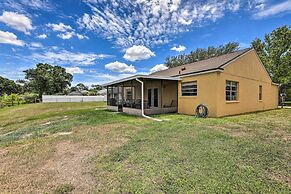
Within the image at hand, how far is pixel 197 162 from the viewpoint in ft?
10.8

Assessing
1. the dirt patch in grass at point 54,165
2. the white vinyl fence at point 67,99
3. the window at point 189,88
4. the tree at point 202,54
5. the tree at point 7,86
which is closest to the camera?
the dirt patch in grass at point 54,165

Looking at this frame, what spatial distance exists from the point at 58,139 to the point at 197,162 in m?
4.84

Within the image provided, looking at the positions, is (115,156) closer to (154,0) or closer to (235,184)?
(235,184)

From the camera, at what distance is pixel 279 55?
2234 cm

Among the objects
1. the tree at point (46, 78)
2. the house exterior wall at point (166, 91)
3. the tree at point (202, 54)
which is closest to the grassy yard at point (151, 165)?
the house exterior wall at point (166, 91)

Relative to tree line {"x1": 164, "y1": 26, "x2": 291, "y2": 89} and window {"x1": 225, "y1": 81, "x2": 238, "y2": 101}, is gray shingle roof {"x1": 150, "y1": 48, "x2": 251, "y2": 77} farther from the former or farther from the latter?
tree line {"x1": 164, "y1": 26, "x2": 291, "y2": 89}

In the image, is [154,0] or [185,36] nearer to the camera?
[154,0]

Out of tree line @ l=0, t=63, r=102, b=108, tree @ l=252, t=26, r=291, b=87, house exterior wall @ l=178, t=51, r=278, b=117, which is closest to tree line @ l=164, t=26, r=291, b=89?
tree @ l=252, t=26, r=291, b=87

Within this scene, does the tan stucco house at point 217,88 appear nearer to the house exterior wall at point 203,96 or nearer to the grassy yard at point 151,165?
the house exterior wall at point 203,96

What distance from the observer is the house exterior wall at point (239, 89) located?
952 cm

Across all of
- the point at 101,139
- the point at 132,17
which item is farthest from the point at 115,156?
the point at 132,17

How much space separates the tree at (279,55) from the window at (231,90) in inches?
607

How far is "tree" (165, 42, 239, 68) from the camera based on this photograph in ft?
95.0

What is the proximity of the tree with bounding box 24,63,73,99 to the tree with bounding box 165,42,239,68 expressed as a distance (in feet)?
104
